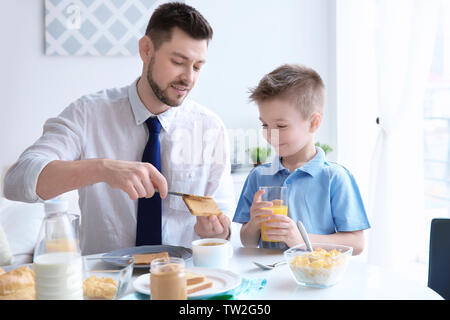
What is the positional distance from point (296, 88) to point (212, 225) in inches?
24.3

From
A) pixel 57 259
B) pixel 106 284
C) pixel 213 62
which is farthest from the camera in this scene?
pixel 213 62

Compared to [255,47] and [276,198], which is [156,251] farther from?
[255,47]

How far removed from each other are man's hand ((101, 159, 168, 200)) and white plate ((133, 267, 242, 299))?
241 mm

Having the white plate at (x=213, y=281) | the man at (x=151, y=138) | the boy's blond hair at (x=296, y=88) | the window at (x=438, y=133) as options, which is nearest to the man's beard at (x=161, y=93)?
the man at (x=151, y=138)

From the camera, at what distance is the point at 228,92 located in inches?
139

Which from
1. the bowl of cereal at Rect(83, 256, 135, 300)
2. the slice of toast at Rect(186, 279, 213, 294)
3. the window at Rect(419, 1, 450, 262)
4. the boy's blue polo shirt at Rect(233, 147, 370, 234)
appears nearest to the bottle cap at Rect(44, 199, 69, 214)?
the bowl of cereal at Rect(83, 256, 135, 300)

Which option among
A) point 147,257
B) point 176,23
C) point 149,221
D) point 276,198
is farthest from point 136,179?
point 176,23

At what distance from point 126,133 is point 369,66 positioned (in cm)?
237

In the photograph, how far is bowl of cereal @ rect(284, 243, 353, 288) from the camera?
1.12 meters

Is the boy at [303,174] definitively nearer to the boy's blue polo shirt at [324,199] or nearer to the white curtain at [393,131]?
the boy's blue polo shirt at [324,199]

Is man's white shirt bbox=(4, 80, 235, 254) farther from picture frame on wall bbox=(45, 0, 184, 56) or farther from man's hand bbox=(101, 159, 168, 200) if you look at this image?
picture frame on wall bbox=(45, 0, 184, 56)

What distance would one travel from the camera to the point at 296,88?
178 centimetres

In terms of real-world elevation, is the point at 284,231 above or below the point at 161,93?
below

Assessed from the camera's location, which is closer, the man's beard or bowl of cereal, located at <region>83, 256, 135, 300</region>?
bowl of cereal, located at <region>83, 256, 135, 300</region>
